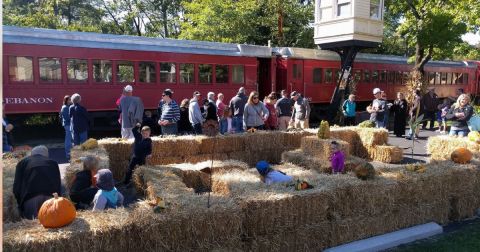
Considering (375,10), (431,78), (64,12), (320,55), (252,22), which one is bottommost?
(431,78)

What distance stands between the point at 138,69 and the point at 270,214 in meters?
11.7

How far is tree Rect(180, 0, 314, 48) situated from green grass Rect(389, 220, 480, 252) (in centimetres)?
2147

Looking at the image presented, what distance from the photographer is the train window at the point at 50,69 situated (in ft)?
43.6

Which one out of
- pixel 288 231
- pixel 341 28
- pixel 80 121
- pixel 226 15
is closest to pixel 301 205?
pixel 288 231

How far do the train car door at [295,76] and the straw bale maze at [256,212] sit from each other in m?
11.4

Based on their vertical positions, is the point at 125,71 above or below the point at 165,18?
below

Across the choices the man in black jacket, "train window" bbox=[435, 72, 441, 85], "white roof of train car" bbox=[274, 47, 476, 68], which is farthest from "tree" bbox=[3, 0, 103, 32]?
the man in black jacket

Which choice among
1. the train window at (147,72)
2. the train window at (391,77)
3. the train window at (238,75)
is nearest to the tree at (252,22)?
the train window at (391,77)

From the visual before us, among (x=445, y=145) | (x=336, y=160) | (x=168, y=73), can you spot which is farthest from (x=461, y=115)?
(x=168, y=73)

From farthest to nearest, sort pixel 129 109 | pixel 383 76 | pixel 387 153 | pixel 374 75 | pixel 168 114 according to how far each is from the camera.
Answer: pixel 383 76 < pixel 374 75 < pixel 387 153 < pixel 168 114 < pixel 129 109

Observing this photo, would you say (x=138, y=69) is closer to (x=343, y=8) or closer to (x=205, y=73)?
(x=205, y=73)

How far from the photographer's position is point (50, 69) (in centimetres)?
1351

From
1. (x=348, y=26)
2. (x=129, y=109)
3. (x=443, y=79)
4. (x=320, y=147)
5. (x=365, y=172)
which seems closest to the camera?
(x=365, y=172)

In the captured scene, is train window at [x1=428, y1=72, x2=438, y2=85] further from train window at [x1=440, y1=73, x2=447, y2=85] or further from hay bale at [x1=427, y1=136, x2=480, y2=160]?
hay bale at [x1=427, y1=136, x2=480, y2=160]
